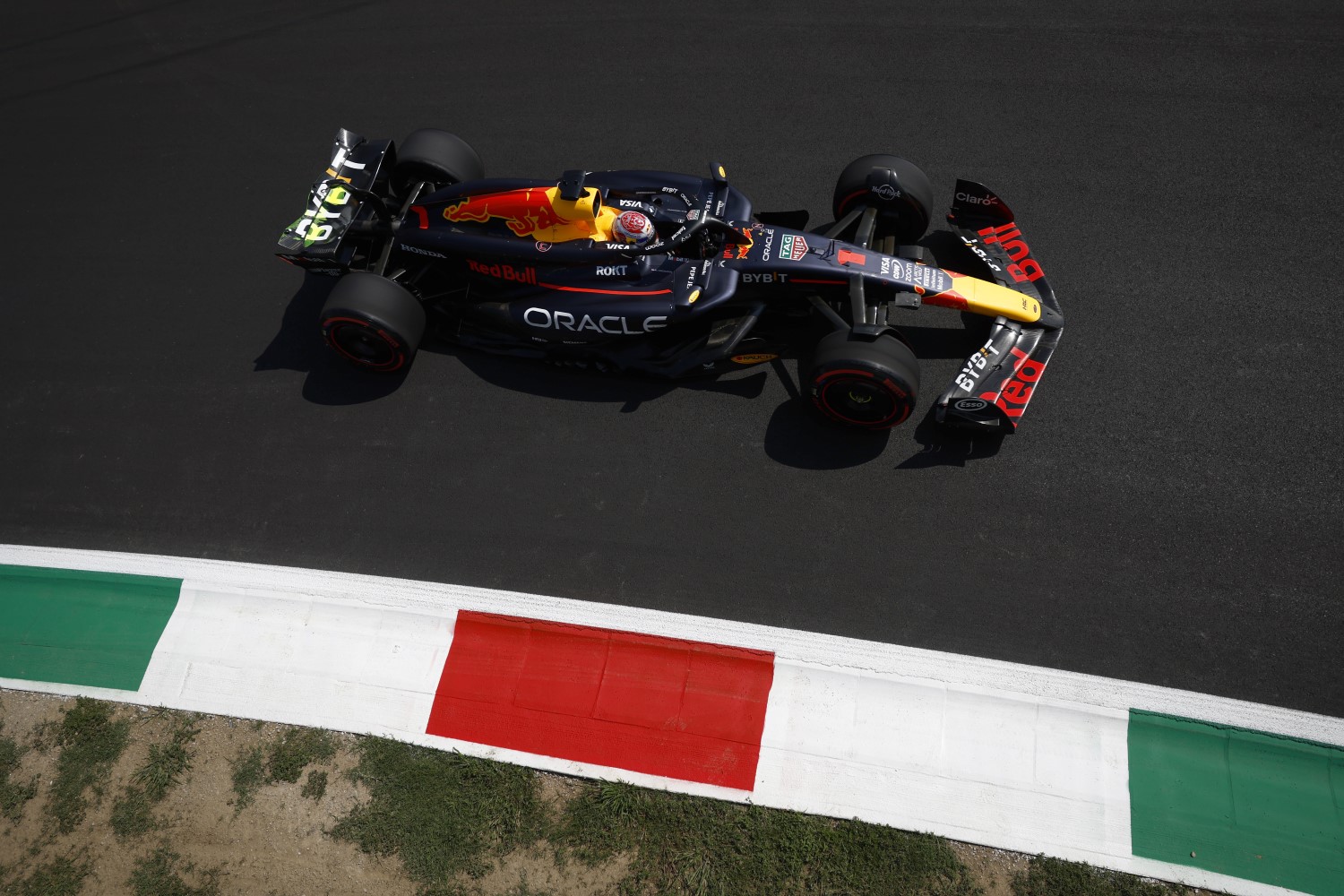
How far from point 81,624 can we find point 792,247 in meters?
Result: 6.92

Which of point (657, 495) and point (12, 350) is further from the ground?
point (12, 350)

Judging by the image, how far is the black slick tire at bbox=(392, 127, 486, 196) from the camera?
8.29 meters

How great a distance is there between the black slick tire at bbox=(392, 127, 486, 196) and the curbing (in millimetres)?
3879

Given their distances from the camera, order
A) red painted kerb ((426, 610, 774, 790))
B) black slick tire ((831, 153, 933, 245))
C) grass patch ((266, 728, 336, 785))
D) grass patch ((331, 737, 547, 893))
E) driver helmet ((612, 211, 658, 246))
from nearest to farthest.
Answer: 1. grass patch ((331, 737, 547, 893))
2. red painted kerb ((426, 610, 774, 790))
3. grass patch ((266, 728, 336, 785))
4. driver helmet ((612, 211, 658, 246))
5. black slick tire ((831, 153, 933, 245))

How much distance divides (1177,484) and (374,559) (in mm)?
6825

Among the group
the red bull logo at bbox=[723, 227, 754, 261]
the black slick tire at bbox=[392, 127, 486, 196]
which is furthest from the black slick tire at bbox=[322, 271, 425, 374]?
the red bull logo at bbox=[723, 227, 754, 261]

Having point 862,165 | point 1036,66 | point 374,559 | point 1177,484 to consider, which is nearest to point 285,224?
point 374,559

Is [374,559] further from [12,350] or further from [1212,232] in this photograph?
[1212,232]

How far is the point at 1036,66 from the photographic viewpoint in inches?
376

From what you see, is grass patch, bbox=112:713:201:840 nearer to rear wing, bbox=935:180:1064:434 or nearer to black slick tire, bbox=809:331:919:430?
black slick tire, bbox=809:331:919:430

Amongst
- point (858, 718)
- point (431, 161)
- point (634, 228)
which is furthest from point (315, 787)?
point (431, 161)

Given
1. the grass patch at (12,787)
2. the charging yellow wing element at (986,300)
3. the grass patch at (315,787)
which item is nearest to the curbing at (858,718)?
the grass patch at (315,787)

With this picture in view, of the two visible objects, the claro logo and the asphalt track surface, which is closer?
the asphalt track surface

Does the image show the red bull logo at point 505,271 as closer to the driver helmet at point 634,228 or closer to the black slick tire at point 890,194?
the driver helmet at point 634,228
